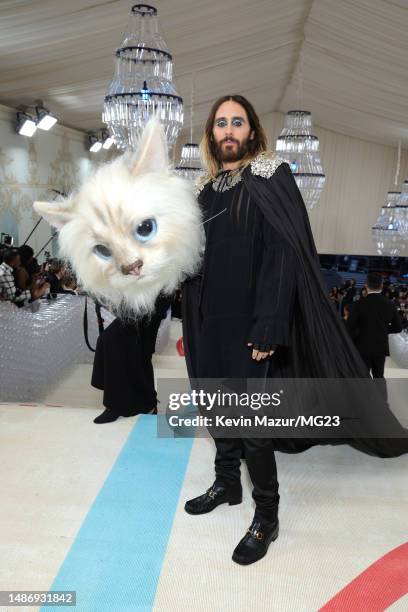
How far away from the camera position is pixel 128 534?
1.76m

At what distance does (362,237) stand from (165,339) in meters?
9.76

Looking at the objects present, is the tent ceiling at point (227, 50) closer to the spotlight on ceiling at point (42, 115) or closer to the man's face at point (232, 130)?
the spotlight on ceiling at point (42, 115)

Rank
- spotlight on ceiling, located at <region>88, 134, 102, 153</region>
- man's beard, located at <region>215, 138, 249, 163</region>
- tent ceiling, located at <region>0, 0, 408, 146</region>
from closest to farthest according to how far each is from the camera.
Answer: man's beard, located at <region>215, 138, 249, 163</region> < tent ceiling, located at <region>0, 0, 408, 146</region> < spotlight on ceiling, located at <region>88, 134, 102, 153</region>

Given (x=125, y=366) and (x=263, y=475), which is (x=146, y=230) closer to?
(x=263, y=475)

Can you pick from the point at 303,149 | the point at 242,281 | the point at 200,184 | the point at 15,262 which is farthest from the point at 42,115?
the point at 242,281

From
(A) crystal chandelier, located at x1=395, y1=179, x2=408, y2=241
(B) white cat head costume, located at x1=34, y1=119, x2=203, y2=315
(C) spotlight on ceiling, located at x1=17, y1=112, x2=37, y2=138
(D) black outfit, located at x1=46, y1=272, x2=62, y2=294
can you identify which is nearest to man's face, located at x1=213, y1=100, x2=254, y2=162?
(B) white cat head costume, located at x1=34, y1=119, x2=203, y2=315

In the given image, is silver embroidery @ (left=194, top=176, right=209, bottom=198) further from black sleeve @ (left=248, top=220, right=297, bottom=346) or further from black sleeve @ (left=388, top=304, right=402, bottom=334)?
black sleeve @ (left=388, top=304, right=402, bottom=334)

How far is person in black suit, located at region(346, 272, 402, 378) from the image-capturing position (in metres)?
4.01

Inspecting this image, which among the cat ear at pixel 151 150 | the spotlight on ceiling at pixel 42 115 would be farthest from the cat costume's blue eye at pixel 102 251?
the spotlight on ceiling at pixel 42 115

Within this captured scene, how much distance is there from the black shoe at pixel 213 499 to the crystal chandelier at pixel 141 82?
10.3 feet

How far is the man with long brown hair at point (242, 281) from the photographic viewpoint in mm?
1534

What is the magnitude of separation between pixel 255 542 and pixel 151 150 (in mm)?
1326

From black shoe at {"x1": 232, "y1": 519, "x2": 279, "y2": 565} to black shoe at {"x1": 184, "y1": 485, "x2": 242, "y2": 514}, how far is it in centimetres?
23

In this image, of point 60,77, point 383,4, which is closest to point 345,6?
point 383,4
